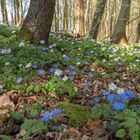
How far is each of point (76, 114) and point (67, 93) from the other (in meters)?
1.33

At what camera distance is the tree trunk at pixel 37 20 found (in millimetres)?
7699

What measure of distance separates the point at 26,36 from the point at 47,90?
3162 millimetres

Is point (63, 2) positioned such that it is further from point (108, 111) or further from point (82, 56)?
point (108, 111)

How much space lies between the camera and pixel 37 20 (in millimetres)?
7719

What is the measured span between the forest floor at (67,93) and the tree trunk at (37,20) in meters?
0.31

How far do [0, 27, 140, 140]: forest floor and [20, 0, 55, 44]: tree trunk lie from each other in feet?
1.01

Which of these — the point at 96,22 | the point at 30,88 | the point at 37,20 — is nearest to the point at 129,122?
the point at 30,88

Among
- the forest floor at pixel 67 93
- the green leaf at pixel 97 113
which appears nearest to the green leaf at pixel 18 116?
the forest floor at pixel 67 93

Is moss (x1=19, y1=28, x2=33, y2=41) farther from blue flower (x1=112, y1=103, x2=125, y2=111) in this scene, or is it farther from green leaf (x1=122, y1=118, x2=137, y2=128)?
green leaf (x1=122, y1=118, x2=137, y2=128)

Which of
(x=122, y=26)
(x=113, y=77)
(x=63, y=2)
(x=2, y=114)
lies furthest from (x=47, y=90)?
(x=63, y=2)

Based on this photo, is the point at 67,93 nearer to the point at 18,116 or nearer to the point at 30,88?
the point at 30,88

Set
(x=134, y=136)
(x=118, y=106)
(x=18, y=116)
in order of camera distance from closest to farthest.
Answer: (x=134, y=136), (x=118, y=106), (x=18, y=116)

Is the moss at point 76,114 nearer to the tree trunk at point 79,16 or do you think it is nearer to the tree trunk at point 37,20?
the tree trunk at point 37,20

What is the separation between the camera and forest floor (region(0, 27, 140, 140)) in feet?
10.2
